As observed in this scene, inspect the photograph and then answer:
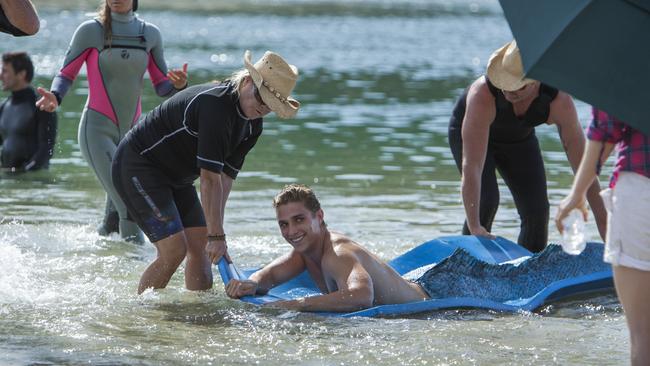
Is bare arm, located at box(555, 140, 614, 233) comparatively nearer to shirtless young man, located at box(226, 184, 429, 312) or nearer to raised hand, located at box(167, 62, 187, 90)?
shirtless young man, located at box(226, 184, 429, 312)

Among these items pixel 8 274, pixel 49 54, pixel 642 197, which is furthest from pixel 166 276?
pixel 49 54

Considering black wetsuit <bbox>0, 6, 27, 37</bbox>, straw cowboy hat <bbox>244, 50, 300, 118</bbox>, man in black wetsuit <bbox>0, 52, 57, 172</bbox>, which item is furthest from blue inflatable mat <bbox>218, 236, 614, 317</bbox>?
man in black wetsuit <bbox>0, 52, 57, 172</bbox>

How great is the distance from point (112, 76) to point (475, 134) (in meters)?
2.78

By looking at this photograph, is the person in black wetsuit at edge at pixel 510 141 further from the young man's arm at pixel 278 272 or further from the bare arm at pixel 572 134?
the young man's arm at pixel 278 272

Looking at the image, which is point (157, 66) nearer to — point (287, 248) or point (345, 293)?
point (287, 248)

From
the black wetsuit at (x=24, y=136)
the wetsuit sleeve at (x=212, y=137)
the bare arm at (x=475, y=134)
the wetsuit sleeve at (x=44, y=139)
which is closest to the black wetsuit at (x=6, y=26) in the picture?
the wetsuit sleeve at (x=212, y=137)

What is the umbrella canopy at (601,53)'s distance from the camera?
4383 millimetres

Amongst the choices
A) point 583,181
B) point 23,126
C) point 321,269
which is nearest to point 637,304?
point 583,181

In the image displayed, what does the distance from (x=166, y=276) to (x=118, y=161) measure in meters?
0.72

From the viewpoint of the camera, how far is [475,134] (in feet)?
24.8

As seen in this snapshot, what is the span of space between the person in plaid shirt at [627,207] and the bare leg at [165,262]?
3005 millimetres

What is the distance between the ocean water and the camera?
6.05m

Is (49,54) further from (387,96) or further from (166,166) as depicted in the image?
(166,166)

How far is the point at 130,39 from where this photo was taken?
8.72 metres
